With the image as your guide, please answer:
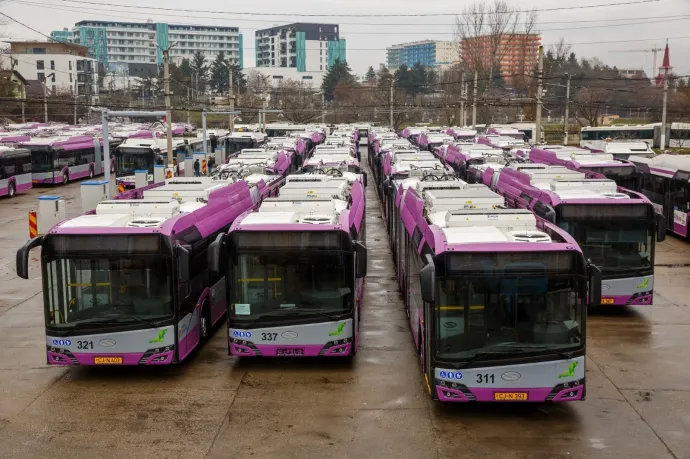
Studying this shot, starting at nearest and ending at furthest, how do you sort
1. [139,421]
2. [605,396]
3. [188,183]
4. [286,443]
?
[286,443] < [139,421] < [605,396] < [188,183]

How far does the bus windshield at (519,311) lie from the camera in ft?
36.3

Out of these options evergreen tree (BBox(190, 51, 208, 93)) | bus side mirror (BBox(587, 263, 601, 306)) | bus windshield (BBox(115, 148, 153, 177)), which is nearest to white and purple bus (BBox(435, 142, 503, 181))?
bus windshield (BBox(115, 148, 153, 177))

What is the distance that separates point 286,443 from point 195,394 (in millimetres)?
2555

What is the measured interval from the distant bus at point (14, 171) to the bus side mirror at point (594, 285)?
116ft

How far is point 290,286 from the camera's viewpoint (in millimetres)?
13312

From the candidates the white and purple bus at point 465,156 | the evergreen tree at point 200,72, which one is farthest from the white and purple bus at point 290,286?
the evergreen tree at point 200,72

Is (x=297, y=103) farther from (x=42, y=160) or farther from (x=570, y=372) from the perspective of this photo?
(x=570, y=372)

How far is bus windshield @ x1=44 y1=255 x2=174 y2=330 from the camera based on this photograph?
42.2 ft

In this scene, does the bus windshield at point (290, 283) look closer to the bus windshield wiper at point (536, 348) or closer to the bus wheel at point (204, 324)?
the bus wheel at point (204, 324)

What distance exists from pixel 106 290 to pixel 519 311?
20.1ft

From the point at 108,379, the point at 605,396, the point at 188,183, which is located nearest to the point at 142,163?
the point at 188,183

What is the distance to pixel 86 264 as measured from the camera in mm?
12906

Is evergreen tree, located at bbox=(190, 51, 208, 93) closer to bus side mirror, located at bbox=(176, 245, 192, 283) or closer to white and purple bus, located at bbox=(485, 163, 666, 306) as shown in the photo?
white and purple bus, located at bbox=(485, 163, 666, 306)

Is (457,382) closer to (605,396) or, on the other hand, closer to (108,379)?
(605,396)
